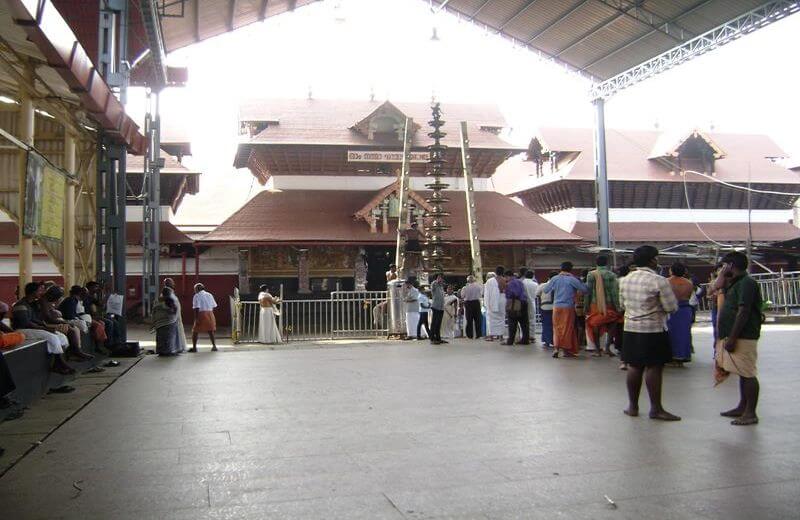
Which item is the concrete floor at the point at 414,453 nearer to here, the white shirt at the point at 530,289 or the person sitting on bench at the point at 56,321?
the person sitting on bench at the point at 56,321

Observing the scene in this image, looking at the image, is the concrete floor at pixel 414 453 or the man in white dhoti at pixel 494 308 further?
the man in white dhoti at pixel 494 308

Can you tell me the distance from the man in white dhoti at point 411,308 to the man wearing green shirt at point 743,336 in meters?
8.95

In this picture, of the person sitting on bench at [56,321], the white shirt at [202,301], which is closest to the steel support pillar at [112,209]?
the white shirt at [202,301]

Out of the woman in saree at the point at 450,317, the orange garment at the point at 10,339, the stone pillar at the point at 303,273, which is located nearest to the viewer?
the orange garment at the point at 10,339

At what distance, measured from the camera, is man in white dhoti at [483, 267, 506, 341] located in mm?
13219

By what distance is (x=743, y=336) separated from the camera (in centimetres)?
528

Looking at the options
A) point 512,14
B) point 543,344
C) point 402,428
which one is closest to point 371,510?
point 402,428

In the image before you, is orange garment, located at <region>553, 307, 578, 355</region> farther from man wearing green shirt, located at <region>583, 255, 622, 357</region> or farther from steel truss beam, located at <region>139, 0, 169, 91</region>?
steel truss beam, located at <region>139, 0, 169, 91</region>

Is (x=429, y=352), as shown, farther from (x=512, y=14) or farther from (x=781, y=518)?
(x=512, y=14)

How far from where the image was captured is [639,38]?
66.7 feet

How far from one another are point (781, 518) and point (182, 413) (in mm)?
4849

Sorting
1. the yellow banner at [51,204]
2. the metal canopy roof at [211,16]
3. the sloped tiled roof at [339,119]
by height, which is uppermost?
the metal canopy roof at [211,16]

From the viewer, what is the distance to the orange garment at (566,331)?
32.2ft

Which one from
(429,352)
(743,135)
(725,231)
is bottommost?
(429,352)
